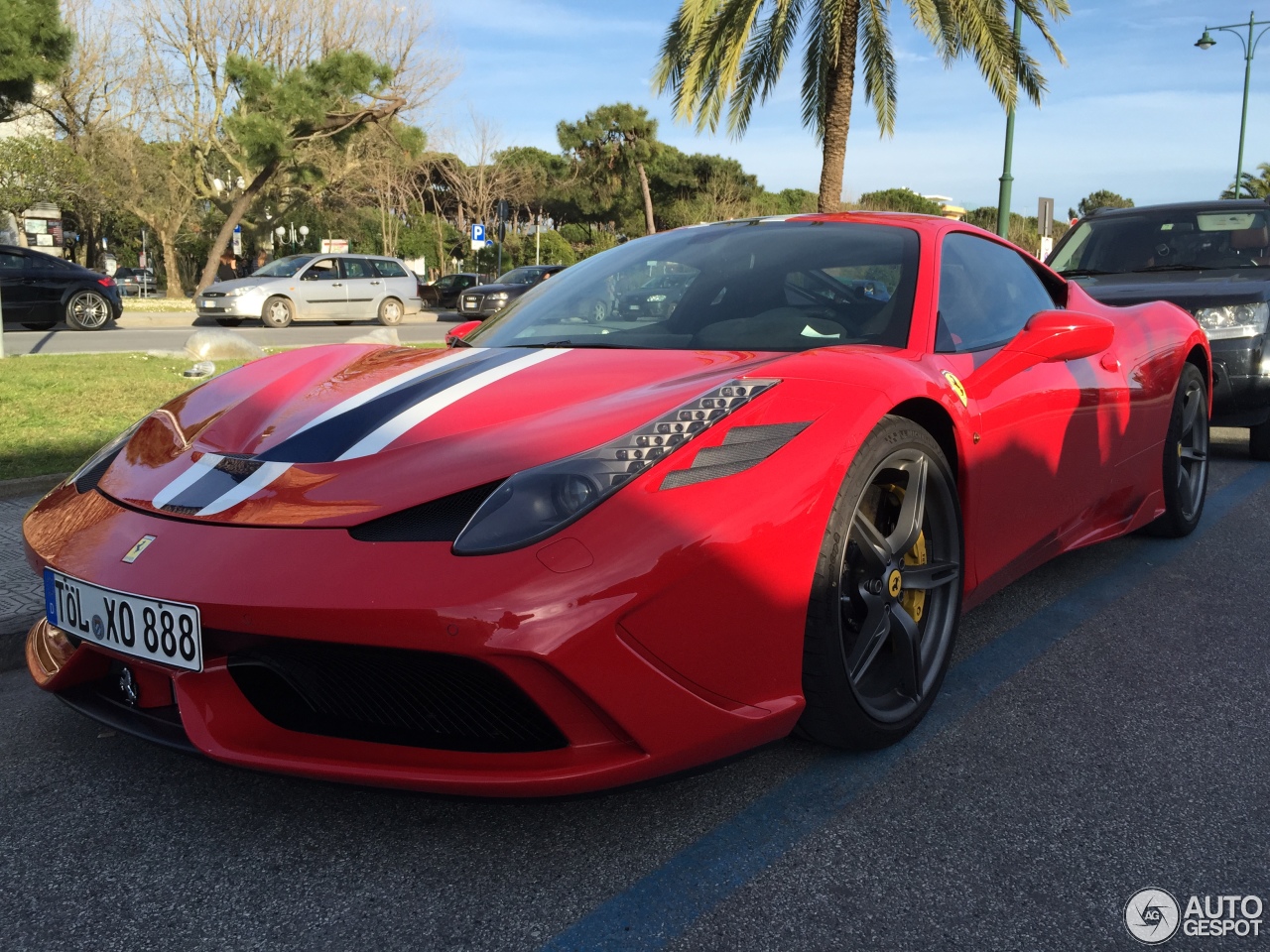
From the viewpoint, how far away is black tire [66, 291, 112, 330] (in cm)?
1688

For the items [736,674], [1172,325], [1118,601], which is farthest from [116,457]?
[1172,325]

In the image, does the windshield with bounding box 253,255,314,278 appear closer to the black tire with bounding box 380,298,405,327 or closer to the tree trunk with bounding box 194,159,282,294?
the black tire with bounding box 380,298,405,327

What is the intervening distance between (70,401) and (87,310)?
422 inches

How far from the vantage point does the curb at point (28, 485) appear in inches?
203

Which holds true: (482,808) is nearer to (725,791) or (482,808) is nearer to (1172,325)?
(725,791)

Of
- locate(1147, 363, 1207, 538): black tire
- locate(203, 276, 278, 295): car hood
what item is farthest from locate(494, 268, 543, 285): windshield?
locate(1147, 363, 1207, 538): black tire

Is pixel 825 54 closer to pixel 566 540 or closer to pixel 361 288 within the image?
pixel 361 288

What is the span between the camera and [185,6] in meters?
27.8

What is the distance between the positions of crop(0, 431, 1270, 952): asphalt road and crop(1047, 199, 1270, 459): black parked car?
4048 millimetres

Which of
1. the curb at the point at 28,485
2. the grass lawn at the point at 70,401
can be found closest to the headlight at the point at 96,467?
the curb at the point at 28,485

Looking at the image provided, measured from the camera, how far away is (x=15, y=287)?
16.1 m

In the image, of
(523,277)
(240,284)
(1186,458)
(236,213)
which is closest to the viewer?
(1186,458)

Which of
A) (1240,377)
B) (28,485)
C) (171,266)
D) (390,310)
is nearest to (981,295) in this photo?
(1240,377)

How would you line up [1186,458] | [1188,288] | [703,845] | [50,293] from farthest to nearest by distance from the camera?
[50,293], [1188,288], [1186,458], [703,845]
